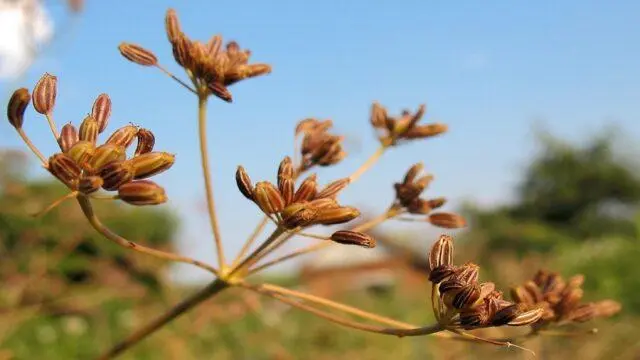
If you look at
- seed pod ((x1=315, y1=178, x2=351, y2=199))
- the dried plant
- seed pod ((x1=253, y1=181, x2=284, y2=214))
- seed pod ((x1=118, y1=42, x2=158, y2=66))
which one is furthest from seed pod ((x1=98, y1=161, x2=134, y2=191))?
seed pod ((x1=118, y1=42, x2=158, y2=66))

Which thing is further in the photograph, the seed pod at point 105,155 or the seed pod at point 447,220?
the seed pod at point 447,220

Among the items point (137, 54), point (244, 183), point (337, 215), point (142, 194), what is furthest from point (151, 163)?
point (137, 54)

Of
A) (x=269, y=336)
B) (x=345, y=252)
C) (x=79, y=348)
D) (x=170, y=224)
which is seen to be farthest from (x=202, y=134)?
(x=345, y=252)

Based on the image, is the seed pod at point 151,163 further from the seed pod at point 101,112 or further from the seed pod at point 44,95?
the seed pod at point 44,95

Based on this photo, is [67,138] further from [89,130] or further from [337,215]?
[337,215]

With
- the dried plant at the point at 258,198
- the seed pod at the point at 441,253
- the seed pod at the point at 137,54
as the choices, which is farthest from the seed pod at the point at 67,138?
the seed pod at the point at 441,253

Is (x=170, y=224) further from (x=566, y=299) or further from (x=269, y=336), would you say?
(x=566, y=299)
